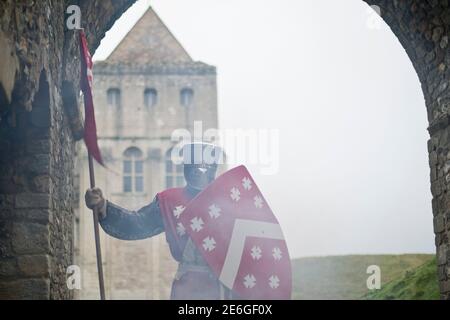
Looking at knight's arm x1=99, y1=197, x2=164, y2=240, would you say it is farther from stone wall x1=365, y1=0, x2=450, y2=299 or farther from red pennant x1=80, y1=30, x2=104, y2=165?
stone wall x1=365, y1=0, x2=450, y2=299

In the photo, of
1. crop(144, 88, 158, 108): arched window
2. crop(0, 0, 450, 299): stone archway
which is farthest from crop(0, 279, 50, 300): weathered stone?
crop(144, 88, 158, 108): arched window

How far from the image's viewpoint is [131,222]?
19.9ft

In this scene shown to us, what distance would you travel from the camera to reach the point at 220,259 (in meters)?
5.72

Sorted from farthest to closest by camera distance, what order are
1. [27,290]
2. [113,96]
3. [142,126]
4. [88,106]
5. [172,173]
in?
[113,96] < [142,126] < [172,173] < [88,106] < [27,290]

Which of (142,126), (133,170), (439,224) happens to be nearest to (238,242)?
(439,224)

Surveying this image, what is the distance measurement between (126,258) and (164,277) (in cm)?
173

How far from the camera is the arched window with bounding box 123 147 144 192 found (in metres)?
32.9

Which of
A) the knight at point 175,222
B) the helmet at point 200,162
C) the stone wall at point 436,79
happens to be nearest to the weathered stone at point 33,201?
the knight at point 175,222

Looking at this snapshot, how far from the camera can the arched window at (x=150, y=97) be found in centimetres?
3369

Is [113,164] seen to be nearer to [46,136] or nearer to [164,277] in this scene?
[164,277]

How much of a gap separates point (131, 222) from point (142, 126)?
2758 centimetres

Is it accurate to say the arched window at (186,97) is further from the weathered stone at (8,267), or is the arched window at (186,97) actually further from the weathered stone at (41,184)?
the weathered stone at (8,267)

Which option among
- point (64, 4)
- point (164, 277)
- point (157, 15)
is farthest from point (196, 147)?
point (157, 15)

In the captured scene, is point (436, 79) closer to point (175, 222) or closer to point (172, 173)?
point (175, 222)
